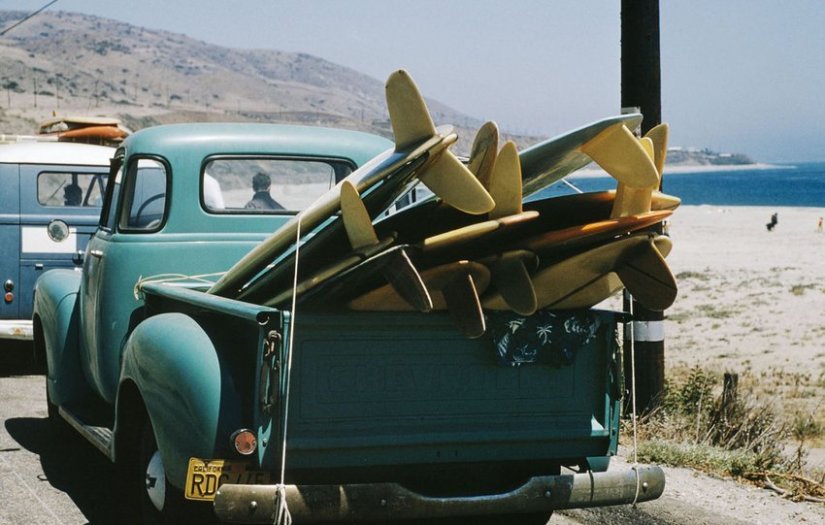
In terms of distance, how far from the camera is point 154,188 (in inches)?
→ 244

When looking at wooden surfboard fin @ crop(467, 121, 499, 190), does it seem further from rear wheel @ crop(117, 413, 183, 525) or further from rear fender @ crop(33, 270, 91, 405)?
rear fender @ crop(33, 270, 91, 405)

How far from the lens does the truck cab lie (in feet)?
34.9

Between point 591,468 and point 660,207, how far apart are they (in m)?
1.20

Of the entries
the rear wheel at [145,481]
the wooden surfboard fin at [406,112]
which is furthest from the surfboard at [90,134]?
the wooden surfboard fin at [406,112]

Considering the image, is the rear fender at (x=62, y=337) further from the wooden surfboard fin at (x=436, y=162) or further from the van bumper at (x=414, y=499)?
the wooden surfboard fin at (x=436, y=162)

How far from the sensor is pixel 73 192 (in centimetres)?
1111

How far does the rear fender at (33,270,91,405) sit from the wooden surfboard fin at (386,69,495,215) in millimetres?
3401

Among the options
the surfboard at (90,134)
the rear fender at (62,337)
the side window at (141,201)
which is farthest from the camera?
the surfboard at (90,134)

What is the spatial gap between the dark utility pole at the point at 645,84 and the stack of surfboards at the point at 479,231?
3436 mm

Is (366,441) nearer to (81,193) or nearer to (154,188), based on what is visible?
(154,188)

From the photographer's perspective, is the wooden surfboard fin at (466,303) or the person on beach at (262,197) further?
the person on beach at (262,197)

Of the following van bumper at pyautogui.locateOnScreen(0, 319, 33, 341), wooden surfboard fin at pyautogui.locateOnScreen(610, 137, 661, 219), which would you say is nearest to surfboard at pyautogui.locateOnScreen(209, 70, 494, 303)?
wooden surfboard fin at pyautogui.locateOnScreen(610, 137, 661, 219)

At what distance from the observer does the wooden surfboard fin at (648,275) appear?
4.21 m

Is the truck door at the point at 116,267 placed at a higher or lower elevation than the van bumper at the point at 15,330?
higher
